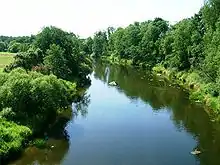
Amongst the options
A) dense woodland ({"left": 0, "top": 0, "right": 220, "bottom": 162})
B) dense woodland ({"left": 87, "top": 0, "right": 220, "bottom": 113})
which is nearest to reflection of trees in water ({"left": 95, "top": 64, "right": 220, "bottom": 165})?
dense woodland ({"left": 87, "top": 0, "right": 220, "bottom": 113})

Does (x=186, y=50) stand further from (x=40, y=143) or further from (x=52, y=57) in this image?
(x=40, y=143)

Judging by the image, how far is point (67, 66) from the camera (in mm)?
83938

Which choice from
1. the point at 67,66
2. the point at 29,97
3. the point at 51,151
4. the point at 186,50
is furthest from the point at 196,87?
the point at 51,151

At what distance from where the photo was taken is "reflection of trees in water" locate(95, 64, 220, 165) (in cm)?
4354

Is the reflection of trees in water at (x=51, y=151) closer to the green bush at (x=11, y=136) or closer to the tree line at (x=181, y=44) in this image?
the green bush at (x=11, y=136)

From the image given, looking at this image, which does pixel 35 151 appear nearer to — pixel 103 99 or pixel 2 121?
pixel 2 121

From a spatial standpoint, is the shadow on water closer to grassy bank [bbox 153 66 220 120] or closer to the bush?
the bush

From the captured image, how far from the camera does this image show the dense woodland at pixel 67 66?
43656 millimetres

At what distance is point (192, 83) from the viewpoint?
3349 inches

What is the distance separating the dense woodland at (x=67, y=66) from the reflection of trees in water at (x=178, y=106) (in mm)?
4248

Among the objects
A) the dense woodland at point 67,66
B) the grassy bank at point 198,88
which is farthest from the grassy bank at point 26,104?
the grassy bank at point 198,88

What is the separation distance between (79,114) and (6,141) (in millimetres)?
21234

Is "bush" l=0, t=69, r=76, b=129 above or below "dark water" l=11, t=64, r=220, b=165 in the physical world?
above

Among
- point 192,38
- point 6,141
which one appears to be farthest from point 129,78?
point 6,141
